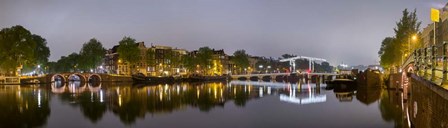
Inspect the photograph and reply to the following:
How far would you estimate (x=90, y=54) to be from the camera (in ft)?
376

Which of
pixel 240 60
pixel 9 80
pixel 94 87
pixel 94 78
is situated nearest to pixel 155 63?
pixel 94 78

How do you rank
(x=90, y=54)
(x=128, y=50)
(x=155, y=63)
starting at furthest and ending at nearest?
(x=155, y=63), (x=90, y=54), (x=128, y=50)

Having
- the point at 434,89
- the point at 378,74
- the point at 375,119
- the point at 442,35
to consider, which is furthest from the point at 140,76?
the point at 434,89

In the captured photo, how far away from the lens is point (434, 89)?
948 centimetres

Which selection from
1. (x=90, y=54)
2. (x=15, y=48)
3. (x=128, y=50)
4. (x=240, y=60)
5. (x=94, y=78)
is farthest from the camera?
(x=240, y=60)

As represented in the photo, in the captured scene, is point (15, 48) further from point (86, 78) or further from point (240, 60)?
point (240, 60)

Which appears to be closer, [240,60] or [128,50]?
[128,50]

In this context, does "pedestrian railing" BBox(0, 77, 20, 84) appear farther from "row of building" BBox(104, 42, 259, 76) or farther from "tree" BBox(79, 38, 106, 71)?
"row of building" BBox(104, 42, 259, 76)

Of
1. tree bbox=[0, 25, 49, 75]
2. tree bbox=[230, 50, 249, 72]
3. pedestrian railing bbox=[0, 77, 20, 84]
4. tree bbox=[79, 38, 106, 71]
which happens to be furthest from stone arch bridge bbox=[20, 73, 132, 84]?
tree bbox=[230, 50, 249, 72]

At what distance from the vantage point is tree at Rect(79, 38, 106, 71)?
113000 millimetres

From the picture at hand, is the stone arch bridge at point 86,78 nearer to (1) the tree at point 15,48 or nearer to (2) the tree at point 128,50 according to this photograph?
(2) the tree at point 128,50

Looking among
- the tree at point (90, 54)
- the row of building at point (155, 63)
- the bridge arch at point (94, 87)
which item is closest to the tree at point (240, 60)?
the row of building at point (155, 63)

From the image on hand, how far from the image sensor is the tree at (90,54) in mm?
113000

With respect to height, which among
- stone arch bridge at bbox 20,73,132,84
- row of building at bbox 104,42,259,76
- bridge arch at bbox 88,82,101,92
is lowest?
bridge arch at bbox 88,82,101,92
